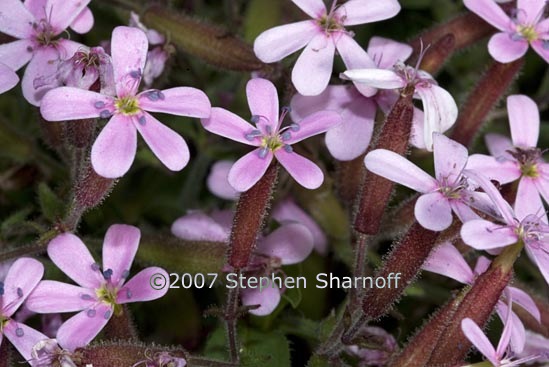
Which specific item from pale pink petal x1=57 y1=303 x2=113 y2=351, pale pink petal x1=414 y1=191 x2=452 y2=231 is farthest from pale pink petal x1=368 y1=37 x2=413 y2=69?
pale pink petal x1=57 y1=303 x2=113 y2=351

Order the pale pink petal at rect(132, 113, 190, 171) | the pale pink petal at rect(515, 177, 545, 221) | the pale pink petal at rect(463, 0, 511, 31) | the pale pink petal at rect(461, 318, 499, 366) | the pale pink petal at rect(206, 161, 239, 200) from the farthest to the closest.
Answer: the pale pink petal at rect(206, 161, 239, 200) → the pale pink petal at rect(463, 0, 511, 31) → the pale pink petal at rect(515, 177, 545, 221) → the pale pink petal at rect(132, 113, 190, 171) → the pale pink petal at rect(461, 318, 499, 366)

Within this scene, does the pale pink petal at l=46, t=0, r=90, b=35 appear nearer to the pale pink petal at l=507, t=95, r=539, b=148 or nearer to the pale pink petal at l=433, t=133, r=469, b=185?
the pale pink petal at l=433, t=133, r=469, b=185

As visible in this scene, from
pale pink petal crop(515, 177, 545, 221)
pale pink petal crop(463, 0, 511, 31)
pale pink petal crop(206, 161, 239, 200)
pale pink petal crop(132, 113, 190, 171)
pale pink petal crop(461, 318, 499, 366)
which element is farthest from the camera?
pale pink petal crop(206, 161, 239, 200)

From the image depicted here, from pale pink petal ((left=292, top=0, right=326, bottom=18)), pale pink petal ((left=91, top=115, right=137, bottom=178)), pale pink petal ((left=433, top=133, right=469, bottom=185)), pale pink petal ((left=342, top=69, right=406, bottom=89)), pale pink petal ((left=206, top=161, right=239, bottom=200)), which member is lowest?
pale pink petal ((left=206, top=161, right=239, bottom=200))

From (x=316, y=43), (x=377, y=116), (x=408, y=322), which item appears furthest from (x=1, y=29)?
(x=408, y=322)

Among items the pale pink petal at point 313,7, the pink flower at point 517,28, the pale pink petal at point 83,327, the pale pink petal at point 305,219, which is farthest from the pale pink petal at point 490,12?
the pale pink petal at point 83,327

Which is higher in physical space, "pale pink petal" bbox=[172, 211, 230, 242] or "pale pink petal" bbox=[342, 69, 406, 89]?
"pale pink petal" bbox=[342, 69, 406, 89]

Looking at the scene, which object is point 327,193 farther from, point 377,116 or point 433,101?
point 433,101
